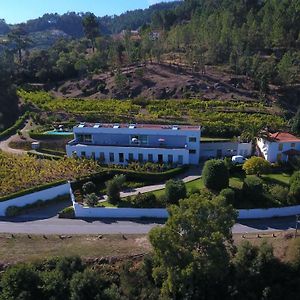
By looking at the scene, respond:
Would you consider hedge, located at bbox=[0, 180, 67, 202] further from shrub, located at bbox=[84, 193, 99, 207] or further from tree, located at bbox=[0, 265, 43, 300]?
tree, located at bbox=[0, 265, 43, 300]

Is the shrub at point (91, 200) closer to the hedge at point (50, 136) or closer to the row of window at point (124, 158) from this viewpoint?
the row of window at point (124, 158)

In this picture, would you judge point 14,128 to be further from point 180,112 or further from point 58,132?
point 180,112

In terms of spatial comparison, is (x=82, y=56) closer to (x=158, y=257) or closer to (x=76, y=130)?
(x=76, y=130)

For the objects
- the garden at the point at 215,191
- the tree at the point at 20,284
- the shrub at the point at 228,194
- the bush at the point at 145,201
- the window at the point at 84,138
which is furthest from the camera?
the window at the point at 84,138

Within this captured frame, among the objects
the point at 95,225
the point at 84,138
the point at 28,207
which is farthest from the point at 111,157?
the point at 95,225

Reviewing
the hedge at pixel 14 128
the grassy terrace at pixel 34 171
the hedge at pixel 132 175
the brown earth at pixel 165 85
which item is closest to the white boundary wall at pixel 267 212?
the hedge at pixel 132 175

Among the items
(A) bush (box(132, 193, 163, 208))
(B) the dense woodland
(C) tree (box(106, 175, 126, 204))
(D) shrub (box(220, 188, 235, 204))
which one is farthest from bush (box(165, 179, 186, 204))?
(B) the dense woodland
